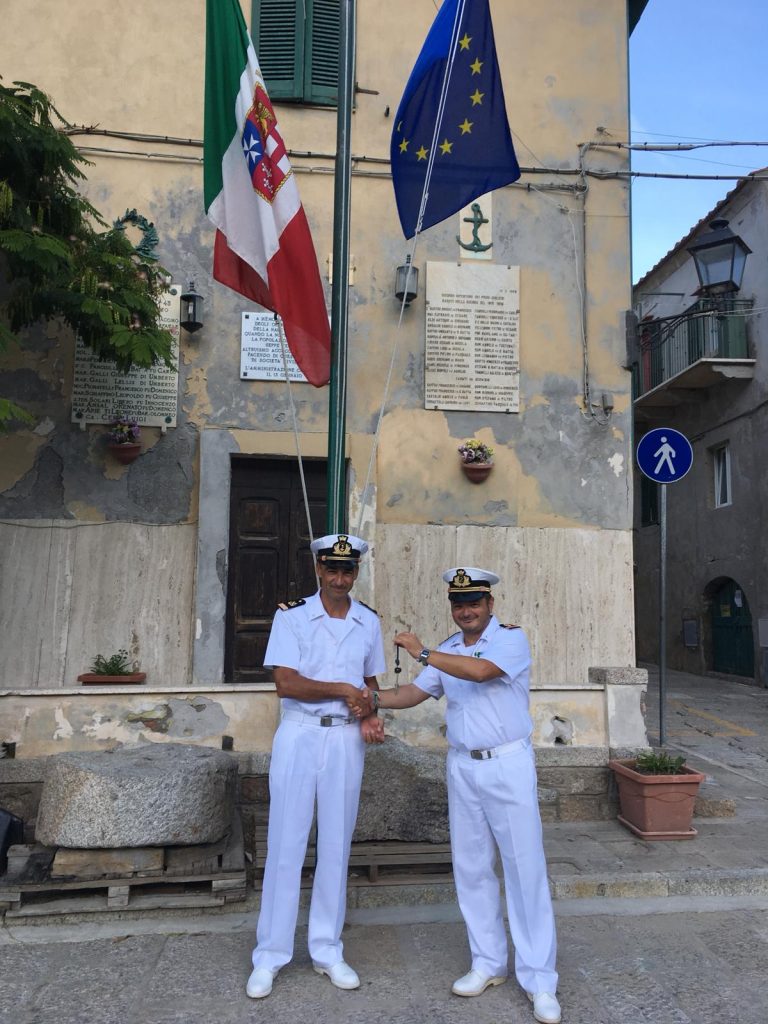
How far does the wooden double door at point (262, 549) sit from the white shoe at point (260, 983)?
3.90m

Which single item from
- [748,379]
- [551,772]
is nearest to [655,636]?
[748,379]

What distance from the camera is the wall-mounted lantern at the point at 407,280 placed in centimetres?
766

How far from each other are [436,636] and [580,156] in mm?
4776

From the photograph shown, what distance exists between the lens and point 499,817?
3801 millimetres

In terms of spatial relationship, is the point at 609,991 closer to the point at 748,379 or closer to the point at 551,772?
the point at 551,772

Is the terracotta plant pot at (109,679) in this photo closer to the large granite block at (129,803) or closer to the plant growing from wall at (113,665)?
the plant growing from wall at (113,665)

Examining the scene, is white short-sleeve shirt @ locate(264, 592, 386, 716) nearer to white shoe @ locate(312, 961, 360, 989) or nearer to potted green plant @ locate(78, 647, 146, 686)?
white shoe @ locate(312, 961, 360, 989)

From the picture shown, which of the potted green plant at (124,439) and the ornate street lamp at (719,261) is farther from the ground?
the ornate street lamp at (719,261)

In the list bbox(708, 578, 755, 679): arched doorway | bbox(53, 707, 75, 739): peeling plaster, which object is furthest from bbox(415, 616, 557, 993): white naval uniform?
bbox(708, 578, 755, 679): arched doorway

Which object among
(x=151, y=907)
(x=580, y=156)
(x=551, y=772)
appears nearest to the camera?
(x=151, y=907)

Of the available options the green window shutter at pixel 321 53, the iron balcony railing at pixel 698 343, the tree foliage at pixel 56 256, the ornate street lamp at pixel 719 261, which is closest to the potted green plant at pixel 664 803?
the tree foliage at pixel 56 256

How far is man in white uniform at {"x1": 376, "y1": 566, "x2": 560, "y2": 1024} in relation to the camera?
373cm

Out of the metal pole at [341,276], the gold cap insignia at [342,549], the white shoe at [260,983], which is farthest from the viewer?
the metal pole at [341,276]

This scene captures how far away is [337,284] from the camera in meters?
5.25
